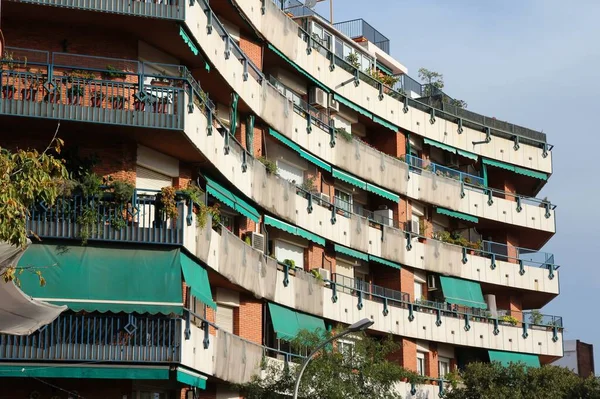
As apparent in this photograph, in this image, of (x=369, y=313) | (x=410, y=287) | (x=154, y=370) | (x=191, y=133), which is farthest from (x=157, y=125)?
(x=410, y=287)

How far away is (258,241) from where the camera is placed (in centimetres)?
3684

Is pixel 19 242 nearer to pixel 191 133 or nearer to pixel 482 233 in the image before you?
pixel 191 133

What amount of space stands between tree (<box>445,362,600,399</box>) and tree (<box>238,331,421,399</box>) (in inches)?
361

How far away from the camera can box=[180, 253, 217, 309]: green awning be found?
29.5m

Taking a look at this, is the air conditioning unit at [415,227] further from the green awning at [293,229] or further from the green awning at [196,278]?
the green awning at [196,278]

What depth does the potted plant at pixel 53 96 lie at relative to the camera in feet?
93.5

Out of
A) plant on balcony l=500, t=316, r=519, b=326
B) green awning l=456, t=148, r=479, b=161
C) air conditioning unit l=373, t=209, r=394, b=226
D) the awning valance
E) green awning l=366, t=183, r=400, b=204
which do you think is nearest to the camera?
green awning l=366, t=183, r=400, b=204

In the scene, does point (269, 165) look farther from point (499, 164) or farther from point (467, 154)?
point (499, 164)

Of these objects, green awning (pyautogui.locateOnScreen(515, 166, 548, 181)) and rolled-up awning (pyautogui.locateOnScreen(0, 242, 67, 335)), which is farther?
green awning (pyautogui.locateOnScreen(515, 166, 548, 181))

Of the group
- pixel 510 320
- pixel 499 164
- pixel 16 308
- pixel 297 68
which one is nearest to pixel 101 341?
pixel 16 308

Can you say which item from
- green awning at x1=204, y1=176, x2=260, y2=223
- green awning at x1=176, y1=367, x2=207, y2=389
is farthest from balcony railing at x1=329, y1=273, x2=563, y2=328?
green awning at x1=176, y1=367, x2=207, y2=389

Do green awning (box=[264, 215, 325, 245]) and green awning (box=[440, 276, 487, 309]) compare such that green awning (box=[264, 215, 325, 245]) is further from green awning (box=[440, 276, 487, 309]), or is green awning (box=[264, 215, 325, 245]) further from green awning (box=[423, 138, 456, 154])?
green awning (box=[423, 138, 456, 154])

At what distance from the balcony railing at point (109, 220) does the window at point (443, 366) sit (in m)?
20.2

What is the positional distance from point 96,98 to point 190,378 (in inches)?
278
